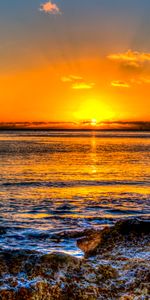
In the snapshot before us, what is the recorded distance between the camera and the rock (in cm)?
916

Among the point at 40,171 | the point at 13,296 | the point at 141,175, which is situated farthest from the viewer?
the point at 40,171

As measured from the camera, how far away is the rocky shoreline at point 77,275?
20.3ft

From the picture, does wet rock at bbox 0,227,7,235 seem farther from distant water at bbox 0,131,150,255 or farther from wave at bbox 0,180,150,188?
wave at bbox 0,180,150,188

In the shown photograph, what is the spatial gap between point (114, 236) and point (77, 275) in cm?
313

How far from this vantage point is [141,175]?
30.7 m

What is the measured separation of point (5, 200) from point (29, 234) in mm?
6706

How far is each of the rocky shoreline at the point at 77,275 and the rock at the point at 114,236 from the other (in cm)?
33

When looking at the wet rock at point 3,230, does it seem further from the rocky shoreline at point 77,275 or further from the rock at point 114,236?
the rocky shoreline at point 77,275

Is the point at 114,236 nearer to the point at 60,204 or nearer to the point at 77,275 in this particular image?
the point at 77,275

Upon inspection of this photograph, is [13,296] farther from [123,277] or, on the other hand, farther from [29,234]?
[29,234]

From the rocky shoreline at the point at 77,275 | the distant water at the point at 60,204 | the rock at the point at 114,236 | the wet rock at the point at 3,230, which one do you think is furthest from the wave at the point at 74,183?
the rocky shoreline at the point at 77,275

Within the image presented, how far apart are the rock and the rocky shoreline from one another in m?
0.33

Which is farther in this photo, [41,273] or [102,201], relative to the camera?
[102,201]

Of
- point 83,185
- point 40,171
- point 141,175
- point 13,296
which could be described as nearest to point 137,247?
point 13,296
